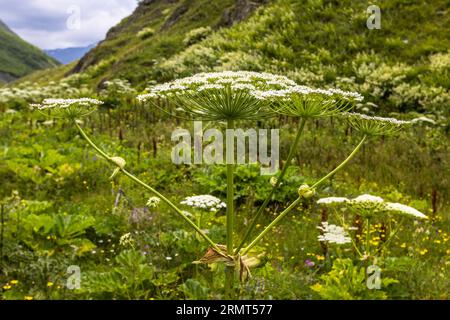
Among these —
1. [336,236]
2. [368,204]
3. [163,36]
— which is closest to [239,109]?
[368,204]

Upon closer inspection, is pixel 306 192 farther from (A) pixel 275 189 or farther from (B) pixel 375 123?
(B) pixel 375 123

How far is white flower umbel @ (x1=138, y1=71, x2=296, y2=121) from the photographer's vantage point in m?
2.44

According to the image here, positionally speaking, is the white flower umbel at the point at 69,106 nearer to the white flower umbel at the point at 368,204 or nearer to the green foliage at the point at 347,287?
the white flower umbel at the point at 368,204

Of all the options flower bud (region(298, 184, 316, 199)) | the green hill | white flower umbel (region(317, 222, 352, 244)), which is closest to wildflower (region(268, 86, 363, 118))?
flower bud (region(298, 184, 316, 199))

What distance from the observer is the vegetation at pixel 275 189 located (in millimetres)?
4438

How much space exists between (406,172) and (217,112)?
26.8 feet

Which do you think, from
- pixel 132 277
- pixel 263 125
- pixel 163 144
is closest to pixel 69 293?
pixel 132 277

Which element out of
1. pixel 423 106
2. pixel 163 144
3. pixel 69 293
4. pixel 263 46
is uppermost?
pixel 263 46

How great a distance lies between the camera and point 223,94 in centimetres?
246

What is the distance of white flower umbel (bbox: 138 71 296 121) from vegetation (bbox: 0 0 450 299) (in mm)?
115

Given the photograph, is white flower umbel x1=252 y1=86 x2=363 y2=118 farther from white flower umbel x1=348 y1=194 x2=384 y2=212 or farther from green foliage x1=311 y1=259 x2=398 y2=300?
green foliage x1=311 y1=259 x2=398 y2=300

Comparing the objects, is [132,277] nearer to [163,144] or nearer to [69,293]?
[69,293]

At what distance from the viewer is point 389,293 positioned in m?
4.43

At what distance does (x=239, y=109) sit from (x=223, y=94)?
0.14 m
